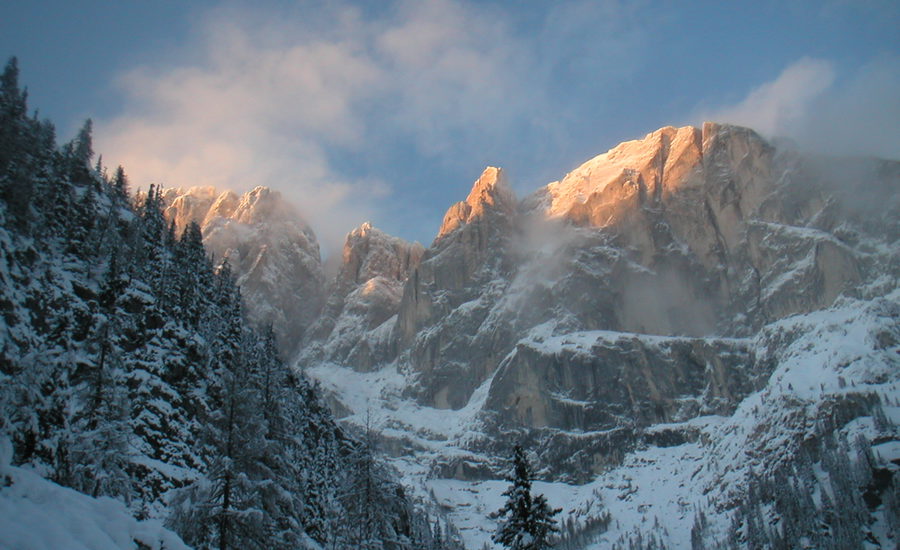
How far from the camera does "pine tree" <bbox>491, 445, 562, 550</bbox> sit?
43.8m

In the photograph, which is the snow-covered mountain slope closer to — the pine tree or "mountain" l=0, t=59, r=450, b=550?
"mountain" l=0, t=59, r=450, b=550

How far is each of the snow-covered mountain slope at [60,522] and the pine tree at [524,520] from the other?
22.8 meters

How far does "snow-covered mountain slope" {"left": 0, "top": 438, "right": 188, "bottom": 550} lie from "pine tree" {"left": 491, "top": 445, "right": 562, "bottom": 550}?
2278 cm

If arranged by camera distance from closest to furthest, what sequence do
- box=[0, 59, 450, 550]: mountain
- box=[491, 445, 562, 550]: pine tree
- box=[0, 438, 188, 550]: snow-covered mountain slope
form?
1. box=[0, 438, 188, 550]: snow-covered mountain slope
2. box=[0, 59, 450, 550]: mountain
3. box=[491, 445, 562, 550]: pine tree

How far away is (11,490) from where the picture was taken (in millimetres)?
22906

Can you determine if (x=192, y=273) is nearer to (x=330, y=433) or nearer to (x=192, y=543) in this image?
(x=330, y=433)

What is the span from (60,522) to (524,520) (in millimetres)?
27534

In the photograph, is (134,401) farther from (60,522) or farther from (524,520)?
(60,522)

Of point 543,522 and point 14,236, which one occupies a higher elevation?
point 14,236

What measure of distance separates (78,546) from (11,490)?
11.2ft

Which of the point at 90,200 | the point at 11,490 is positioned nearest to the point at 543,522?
the point at 11,490

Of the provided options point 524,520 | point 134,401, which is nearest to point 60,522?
point 524,520

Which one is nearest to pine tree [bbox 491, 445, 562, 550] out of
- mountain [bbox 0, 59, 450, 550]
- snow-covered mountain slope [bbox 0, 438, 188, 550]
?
mountain [bbox 0, 59, 450, 550]

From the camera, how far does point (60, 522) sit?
22125mm
